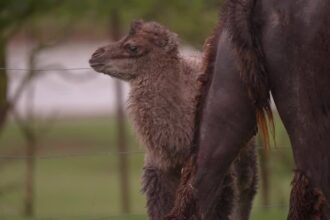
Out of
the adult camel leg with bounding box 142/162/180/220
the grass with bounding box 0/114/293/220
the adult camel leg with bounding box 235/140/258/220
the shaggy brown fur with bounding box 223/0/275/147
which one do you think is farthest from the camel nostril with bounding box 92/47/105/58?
the grass with bounding box 0/114/293/220

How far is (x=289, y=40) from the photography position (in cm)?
657

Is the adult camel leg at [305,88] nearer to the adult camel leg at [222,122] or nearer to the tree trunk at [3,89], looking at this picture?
the adult camel leg at [222,122]

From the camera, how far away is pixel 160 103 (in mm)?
8984

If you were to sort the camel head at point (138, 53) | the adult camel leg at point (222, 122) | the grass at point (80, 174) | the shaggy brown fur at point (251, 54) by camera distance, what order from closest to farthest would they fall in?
the shaggy brown fur at point (251, 54)
the adult camel leg at point (222, 122)
the camel head at point (138, 53)
the grass at point (80, 174)

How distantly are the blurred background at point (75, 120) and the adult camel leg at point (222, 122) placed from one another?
108 centimetres

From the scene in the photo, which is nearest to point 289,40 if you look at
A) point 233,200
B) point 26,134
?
point 233,200

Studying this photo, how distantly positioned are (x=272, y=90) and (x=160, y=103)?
7.67 feet

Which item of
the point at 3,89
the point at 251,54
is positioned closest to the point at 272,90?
the point at 251,54

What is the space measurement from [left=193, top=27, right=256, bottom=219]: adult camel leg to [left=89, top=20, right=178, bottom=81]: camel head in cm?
219

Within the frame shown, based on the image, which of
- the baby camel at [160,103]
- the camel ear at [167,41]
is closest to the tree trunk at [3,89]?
the baby camel at [160,103]

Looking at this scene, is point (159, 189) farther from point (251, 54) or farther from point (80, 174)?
point (80, 174)

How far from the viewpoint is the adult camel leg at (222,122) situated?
22.3ft

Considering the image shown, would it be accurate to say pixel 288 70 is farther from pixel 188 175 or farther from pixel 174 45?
pixel 174 45

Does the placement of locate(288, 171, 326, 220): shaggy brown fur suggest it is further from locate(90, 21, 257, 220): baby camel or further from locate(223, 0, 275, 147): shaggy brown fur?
locate(90, 21, 257, 220): baby camel
